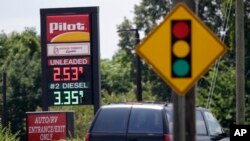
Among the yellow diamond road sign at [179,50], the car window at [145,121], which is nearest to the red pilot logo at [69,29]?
the car window at [145,121]

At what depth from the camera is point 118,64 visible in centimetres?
10469

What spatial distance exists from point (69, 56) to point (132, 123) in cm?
1168

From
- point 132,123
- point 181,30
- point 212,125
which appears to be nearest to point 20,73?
point 212,125

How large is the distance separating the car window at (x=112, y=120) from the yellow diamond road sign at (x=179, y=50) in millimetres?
6703

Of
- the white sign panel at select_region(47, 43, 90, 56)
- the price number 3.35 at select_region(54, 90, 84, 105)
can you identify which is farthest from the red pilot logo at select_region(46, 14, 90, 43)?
the price number 3.35 at select_region(54, 90, 84, 105)

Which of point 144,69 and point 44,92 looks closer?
point 44,92

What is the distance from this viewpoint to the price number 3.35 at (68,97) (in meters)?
30.1

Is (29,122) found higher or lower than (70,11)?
lower

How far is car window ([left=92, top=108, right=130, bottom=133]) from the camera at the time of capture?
1888 centimetres

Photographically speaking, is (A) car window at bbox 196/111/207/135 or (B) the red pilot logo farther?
(B) the red pilot logo

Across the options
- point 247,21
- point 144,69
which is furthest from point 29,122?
point 144,69

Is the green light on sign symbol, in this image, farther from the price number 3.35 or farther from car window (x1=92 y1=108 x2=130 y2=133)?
the price number 3.35

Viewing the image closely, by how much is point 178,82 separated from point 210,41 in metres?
0.79

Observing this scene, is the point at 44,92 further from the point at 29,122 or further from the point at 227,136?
the point at 227,136
